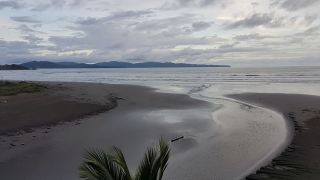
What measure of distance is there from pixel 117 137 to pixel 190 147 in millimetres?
3344

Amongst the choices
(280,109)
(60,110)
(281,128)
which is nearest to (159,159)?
(281,128)

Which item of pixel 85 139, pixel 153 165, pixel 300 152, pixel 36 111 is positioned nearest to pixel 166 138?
pixel 85 139

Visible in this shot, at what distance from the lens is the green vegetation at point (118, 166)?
4891 mm

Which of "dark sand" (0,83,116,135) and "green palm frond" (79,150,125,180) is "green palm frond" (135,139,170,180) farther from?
"dark sand" (0,83,116,135)

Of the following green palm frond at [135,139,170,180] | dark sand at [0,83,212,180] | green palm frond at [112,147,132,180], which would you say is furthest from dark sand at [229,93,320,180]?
green palm frond at [112,147,132,180]

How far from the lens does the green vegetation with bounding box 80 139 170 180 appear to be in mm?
4891

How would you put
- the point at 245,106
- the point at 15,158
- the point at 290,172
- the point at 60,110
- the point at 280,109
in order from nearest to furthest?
1. the point at 290,172
2. the point at 15,158
3. the point at 60,110
4. the point at 280,109
5. the point at 245,106

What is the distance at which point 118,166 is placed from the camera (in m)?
4.99

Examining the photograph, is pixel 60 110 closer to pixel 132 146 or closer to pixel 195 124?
pixel 195 124

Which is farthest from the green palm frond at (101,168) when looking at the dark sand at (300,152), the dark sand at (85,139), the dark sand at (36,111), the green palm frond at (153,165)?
the dark sand at (36,111)

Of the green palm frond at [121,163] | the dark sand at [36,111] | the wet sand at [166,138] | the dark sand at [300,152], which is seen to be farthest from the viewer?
the dark sand at [36,111]

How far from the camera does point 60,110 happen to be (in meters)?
24.9

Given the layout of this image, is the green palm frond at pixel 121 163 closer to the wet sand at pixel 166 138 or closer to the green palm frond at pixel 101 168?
the green palm frond at pixel 101 168

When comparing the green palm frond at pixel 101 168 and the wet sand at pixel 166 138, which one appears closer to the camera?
the green palm frond at pixel 101 168
